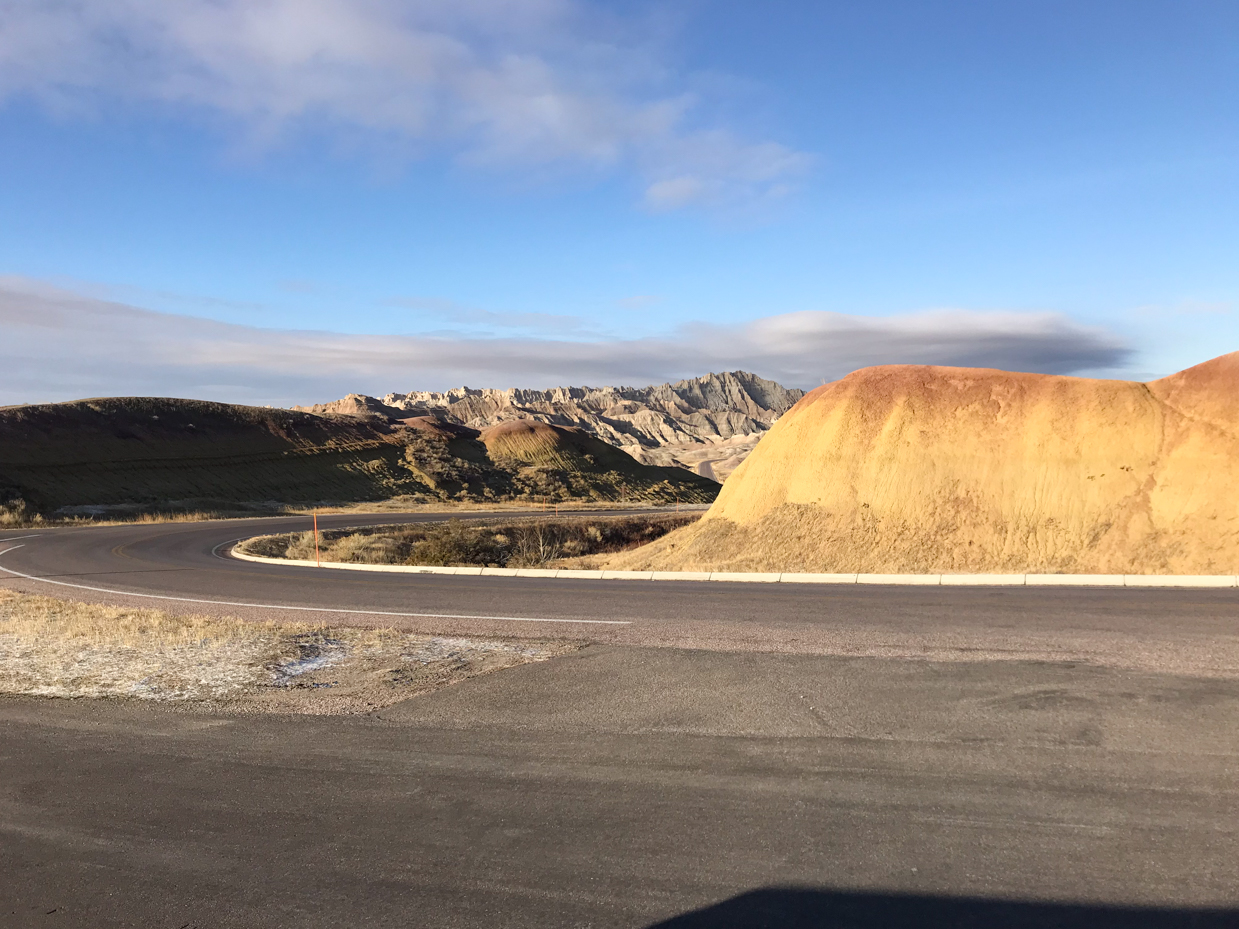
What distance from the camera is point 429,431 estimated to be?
92375mm

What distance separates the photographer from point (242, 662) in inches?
389

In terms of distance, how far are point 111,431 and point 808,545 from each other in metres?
64.6

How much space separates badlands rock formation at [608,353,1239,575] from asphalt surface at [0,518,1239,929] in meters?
13.6

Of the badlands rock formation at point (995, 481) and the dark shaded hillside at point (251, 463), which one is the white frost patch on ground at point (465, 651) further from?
the dark shaded hillside at point (251, 463)

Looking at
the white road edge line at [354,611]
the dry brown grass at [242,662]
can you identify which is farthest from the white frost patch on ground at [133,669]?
the white road edge line at [354,611]

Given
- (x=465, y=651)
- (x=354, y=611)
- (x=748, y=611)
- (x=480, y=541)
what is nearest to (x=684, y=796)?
(x=465, y=651)

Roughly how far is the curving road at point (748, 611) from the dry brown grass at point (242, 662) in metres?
1.26

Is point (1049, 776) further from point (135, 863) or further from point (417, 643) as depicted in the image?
point (417, 643)

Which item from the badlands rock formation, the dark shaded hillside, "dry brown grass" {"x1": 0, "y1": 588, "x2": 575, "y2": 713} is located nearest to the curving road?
"dry brown grass" {"x1": 0, "y1": 588, "x2": 575, "y2": 713}

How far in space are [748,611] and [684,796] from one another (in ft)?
24.5

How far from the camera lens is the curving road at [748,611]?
9469 mm

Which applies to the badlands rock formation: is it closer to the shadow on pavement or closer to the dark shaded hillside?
the shadow on pavement

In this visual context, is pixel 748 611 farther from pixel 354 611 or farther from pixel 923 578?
pixel 354 611

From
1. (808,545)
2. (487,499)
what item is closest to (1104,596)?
(808,545)
